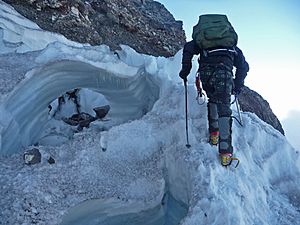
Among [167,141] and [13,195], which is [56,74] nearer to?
[167,141]

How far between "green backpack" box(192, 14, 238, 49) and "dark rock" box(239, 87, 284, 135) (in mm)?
10836

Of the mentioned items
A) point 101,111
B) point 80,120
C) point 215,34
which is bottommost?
point 80,120

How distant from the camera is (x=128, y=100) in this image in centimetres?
862

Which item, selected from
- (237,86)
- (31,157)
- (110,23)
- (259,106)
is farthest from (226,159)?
(259,106)

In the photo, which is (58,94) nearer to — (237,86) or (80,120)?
(80,120)

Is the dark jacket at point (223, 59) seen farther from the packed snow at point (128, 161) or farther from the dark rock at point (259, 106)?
the dark rock at point (259, 106)

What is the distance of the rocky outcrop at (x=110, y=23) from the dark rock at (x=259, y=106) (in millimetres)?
3728

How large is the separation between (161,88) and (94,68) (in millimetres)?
1719

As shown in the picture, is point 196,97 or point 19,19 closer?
point 196,97

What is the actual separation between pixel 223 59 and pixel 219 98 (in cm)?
56

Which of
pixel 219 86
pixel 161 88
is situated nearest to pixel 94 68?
pixel 161 88

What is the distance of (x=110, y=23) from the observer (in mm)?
16391

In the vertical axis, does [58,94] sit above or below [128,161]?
above

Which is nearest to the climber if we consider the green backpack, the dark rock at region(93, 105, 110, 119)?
the green backpack
